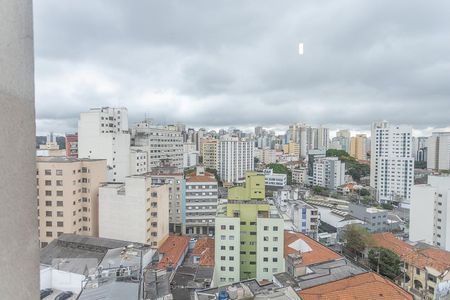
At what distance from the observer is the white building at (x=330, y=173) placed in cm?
3394

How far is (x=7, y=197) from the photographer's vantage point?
61 centimetres

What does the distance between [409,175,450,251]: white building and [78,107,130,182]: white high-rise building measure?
17.0 m

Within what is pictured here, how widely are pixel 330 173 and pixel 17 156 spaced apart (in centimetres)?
3584

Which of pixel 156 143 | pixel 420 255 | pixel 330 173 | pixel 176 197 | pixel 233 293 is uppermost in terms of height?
pixel 156 143

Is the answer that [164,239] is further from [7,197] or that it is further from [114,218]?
[7,197]

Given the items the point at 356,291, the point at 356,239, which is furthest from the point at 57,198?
the point at 356,239

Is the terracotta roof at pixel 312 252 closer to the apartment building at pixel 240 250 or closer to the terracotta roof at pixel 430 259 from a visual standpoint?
the apartment building at pixel 240 250

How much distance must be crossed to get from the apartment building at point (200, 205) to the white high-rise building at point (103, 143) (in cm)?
446

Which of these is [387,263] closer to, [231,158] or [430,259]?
[430,259]

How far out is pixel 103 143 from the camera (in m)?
19.9

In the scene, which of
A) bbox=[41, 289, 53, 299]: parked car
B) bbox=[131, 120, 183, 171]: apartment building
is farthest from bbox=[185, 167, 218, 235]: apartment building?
bbox=[41, 289, 53, 299]: parked car

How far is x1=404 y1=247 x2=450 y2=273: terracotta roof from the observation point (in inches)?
422

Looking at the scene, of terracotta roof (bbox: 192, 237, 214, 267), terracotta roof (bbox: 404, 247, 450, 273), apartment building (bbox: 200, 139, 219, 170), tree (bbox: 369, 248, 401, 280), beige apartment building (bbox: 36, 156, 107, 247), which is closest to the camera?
terracotta roof (bbox: 404, 247, 450, 273)

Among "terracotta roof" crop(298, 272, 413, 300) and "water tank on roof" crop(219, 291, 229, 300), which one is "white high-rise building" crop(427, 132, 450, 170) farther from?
"water tank on roof" crop(219, 291, 229, 300)
